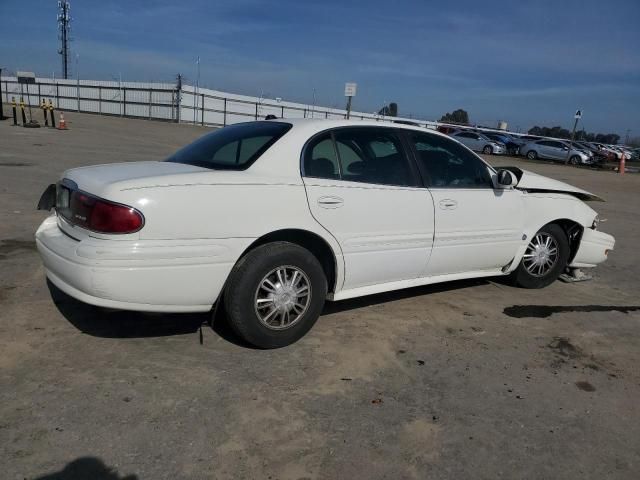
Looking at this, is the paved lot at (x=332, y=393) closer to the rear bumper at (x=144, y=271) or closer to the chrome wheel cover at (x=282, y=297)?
the chrome wheel cover at (x=282, y=297)

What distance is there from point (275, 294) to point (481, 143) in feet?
108

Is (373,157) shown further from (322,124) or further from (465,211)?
(465,211)

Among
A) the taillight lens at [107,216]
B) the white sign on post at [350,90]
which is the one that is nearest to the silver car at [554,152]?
the white sign on post at [350,90]

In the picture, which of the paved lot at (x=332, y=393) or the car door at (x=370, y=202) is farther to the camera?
the car door at (x=370, y=202)

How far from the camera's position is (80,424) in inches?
103

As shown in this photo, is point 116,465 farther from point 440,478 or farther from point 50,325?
point 50,325

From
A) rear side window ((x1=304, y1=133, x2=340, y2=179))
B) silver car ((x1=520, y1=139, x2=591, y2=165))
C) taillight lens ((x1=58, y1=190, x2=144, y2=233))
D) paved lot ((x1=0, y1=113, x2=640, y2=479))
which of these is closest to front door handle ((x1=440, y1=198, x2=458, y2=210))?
paved lot ((x1=0, y1=113, x2=640, y2=479))

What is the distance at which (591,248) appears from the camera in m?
5.52

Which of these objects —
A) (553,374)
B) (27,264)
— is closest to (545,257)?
(553,374)

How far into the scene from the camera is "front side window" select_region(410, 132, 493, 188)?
435 centimetres

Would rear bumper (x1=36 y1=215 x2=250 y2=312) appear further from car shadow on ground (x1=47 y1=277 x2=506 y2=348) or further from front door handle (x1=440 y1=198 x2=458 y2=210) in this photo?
front door handle (x1=440 y1=198 x2=458 y2=210)

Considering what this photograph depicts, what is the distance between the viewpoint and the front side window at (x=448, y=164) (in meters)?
4.35

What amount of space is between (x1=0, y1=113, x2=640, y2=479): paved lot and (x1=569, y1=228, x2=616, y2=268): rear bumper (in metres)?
0.85

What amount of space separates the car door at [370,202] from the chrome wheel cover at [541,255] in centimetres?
151
